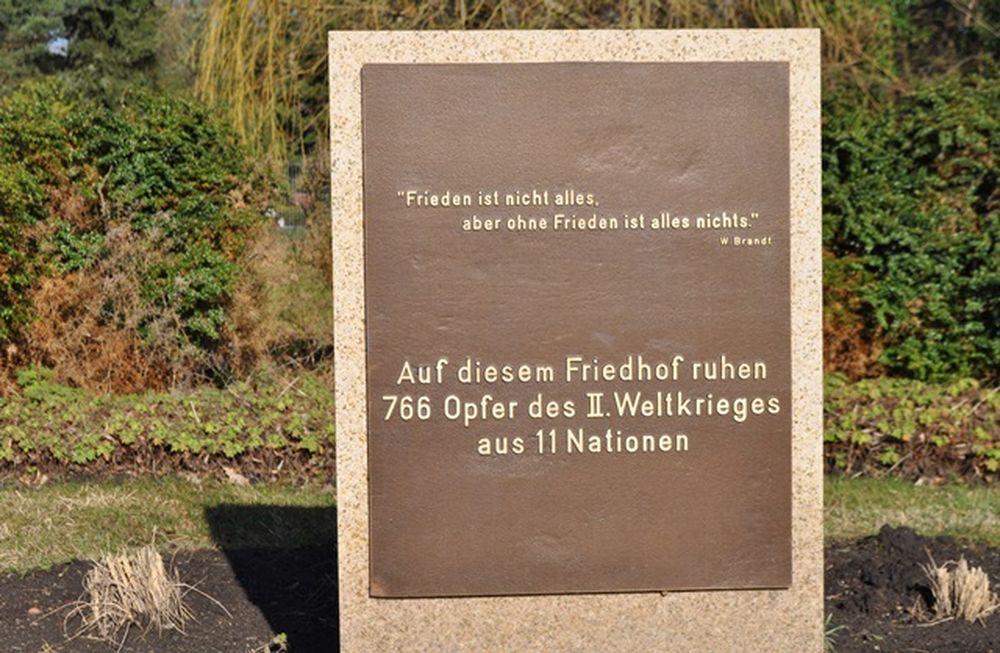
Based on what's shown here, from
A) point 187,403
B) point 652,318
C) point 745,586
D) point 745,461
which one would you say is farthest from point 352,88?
point 187,403

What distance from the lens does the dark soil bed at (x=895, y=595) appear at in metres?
4.82

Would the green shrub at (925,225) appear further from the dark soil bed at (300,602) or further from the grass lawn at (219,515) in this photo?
the dark soil bed at (300,602)

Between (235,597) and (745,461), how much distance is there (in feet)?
7.04

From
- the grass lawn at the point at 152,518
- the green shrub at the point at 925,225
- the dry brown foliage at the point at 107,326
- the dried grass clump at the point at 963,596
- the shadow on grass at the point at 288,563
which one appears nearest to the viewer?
the dried grass clump at the point at 963,596

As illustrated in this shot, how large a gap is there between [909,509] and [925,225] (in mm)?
2333

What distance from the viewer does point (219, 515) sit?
22.1ft

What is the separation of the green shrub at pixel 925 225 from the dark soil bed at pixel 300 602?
2.66 meters

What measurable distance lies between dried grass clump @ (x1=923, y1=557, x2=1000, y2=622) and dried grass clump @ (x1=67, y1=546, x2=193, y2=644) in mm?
2744

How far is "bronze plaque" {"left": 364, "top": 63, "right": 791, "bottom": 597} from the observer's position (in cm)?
432

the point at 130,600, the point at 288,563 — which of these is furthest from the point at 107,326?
the point at 130,600

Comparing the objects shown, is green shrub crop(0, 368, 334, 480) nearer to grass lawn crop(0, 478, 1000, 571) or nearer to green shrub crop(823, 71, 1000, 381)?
grass lawn crop(0, 478, 1000, 571)

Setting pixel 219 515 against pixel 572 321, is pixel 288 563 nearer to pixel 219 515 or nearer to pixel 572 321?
pixel 219 515

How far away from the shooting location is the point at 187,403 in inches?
308

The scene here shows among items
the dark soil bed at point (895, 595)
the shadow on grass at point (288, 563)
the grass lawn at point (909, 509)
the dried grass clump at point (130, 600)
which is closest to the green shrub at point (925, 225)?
the grass lawn at point (909, 509)
